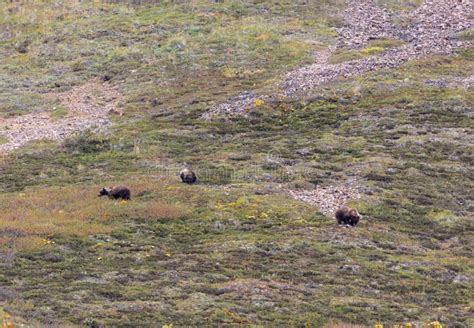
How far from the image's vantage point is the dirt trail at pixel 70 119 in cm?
4684

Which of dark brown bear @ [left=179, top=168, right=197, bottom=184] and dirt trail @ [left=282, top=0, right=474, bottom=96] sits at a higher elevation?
dirt trail @ [left=282, top=0, right=474, bottom=96]

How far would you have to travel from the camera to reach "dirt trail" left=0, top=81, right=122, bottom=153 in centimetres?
4684

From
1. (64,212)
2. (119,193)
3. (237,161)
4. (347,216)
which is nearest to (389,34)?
(237,161)

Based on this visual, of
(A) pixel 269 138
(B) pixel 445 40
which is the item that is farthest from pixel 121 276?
(B) pixel 445 40

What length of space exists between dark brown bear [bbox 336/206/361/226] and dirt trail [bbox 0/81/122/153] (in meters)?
17.3

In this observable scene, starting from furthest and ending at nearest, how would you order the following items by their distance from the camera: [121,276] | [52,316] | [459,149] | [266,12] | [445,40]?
[266,12] → [445,40] → [459,149] → [121,276] → [52,316]

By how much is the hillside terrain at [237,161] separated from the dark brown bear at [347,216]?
0.40 metres

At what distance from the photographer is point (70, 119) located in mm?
49594

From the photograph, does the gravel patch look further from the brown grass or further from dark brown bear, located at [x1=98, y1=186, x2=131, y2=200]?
dark brown bear, located at [x1=98, y1=186, x2=131, y2=200]

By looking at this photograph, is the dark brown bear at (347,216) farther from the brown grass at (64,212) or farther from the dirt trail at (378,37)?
the dirt trail at (378,37)

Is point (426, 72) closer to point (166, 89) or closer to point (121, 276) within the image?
point (166, 89)

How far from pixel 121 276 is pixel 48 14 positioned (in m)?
45.2

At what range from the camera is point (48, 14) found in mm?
68750

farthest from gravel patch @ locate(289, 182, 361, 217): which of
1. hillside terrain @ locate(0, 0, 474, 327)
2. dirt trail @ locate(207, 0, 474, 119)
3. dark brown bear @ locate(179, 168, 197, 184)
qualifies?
dirt trail @ locate(207, 0, 474, 119)
